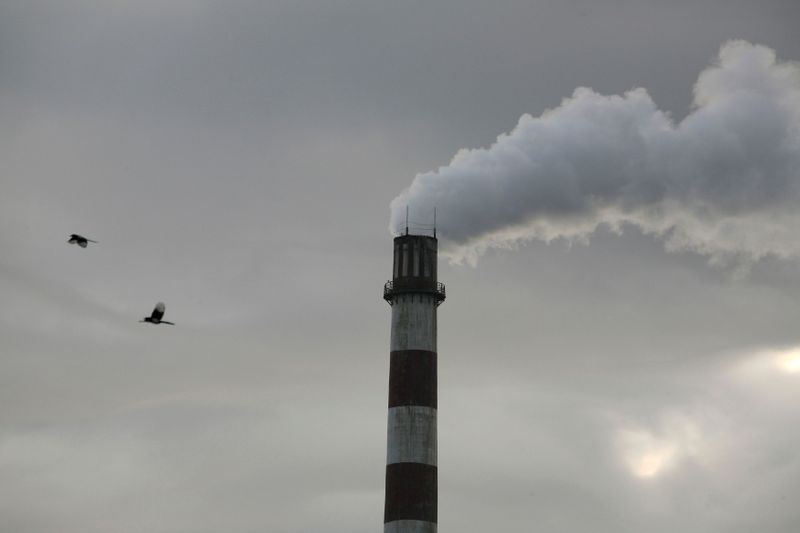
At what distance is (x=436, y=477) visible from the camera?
238 ft

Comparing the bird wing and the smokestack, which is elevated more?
the smokestack

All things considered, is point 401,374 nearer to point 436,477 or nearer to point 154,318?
point 436,477

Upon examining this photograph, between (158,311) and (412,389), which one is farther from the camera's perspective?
(412,389)

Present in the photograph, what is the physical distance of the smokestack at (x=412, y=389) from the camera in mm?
71125

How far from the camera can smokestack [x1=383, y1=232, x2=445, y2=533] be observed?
233ft

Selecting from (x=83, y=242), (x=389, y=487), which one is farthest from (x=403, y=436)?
(x=83, y=242)

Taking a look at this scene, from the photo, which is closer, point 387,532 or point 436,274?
point 387,532

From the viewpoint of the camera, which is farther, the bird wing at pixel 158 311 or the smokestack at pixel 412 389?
the smokestack at pixel 412 389

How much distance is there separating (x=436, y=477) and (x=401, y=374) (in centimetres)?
550

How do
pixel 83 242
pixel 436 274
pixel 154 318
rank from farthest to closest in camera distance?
pixel 436 274
pixel 83 242
pixel 154 318

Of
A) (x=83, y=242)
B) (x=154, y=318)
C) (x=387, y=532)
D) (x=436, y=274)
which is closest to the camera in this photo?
(x=154, y=318)

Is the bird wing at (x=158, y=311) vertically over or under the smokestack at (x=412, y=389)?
under

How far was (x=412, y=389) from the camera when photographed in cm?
7288

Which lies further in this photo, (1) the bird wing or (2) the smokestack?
(2) the smokestack
